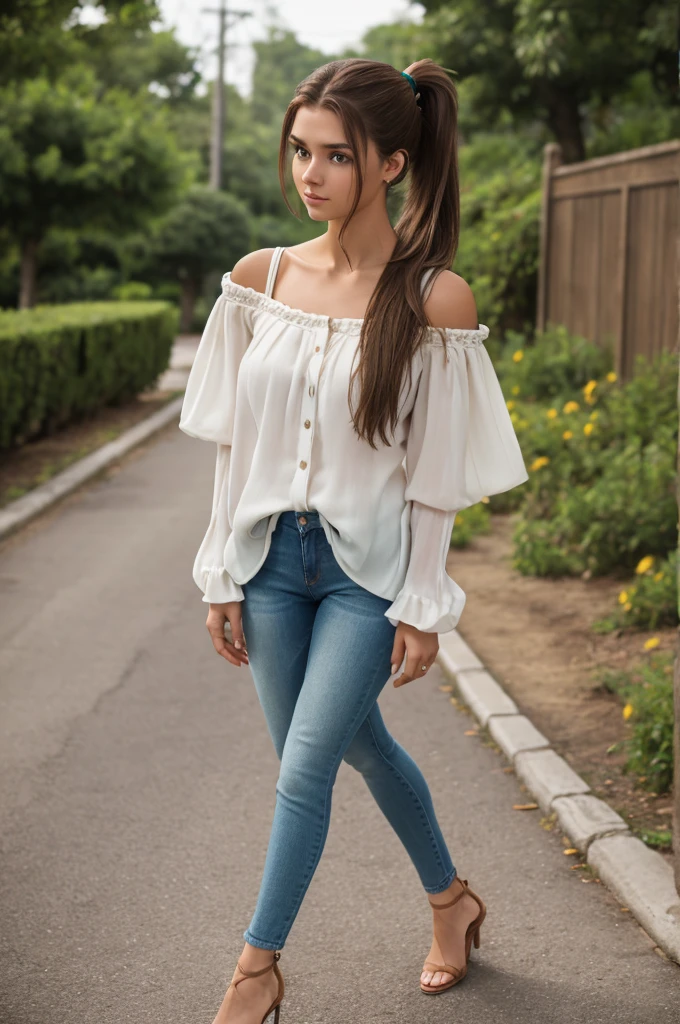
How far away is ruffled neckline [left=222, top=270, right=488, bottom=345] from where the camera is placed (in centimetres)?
266

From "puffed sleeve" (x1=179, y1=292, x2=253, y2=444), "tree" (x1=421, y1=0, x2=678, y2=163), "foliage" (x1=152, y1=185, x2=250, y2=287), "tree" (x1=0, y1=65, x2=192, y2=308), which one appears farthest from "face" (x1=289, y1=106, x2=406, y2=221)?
"foliage" (x1=152, y1=185, x2=250, y2=287)

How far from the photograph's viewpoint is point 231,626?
2.82m

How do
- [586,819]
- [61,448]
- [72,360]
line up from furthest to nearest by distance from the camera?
[72,360] → [61,448] → [586,819]

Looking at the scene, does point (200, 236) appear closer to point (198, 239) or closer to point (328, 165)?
point (198, 239)

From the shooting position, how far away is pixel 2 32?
Result: 557 inches

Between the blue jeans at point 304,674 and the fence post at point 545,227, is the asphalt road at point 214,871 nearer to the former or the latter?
the blue jeans at point 304,674

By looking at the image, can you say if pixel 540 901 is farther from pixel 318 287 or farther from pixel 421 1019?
pixel 318 287

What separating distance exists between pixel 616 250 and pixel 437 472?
7.88 metres

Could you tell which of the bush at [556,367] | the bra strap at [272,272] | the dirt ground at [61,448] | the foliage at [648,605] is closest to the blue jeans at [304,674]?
the bra strap at [272,272]

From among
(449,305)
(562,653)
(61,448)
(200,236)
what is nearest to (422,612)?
(449,305)

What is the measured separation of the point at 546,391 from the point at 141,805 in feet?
22.5

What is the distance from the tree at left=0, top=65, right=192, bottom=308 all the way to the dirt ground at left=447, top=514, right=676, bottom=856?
1572 centimetres

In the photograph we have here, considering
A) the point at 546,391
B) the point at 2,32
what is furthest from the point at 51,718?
the point at 2,32

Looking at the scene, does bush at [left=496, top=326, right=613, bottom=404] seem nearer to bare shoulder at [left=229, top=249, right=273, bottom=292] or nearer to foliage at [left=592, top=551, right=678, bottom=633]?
foliage at [left=592, top=551, right=678, bottom=633]
